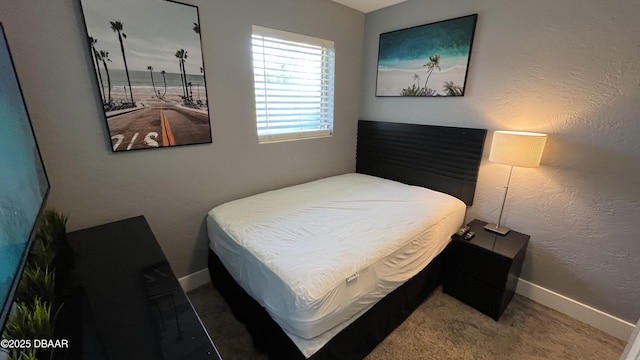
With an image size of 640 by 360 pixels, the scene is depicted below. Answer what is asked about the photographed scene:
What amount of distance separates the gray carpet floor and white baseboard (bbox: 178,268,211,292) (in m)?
0.12

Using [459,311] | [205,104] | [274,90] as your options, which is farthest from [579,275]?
[205,104]

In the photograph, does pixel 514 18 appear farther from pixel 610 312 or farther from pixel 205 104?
pixel 205 104

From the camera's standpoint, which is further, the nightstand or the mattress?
the nightstand

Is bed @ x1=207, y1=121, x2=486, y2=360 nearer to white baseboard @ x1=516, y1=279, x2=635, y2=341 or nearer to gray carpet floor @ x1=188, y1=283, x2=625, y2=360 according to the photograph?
gray carpet floor @ x1=188, y1=283, x2=625, y2=360

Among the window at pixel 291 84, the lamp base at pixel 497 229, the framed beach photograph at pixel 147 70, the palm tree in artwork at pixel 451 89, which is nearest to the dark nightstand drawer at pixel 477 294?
the lamp base at pixel 497 229

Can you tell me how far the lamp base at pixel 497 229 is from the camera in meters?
2.02

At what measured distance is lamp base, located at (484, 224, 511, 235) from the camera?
79.5 inches

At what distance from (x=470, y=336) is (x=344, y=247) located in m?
1.10

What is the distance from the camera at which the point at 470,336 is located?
1.73 m

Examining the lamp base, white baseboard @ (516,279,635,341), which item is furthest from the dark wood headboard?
white baseboard @ (516,279,635,341)

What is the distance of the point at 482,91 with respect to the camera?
2.12 m

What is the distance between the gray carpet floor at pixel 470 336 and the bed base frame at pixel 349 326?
2.9 inches

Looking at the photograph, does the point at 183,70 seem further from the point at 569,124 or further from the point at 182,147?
the point at 569,124

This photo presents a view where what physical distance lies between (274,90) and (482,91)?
Answer: 1706 millimetres
